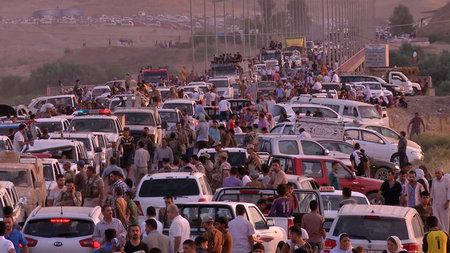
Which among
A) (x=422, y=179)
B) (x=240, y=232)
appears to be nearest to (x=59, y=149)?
(x=422, y=179)

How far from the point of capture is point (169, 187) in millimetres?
22203

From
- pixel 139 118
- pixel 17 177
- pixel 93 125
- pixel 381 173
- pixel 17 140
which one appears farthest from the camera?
pixel 139 118

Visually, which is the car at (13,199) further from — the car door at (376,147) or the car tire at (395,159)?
the car door at (376,147)

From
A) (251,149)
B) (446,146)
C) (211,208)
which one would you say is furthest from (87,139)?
(446,146)

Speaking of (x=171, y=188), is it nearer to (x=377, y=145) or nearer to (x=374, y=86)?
(x=377, y=145)

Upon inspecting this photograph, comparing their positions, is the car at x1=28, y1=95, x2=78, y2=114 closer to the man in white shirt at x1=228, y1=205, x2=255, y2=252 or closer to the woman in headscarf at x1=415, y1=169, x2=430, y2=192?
the woman in headscarf at x1=415, y1=169, x2=430, y2=192

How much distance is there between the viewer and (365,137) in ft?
127

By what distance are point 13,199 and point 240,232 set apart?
516 centimetres

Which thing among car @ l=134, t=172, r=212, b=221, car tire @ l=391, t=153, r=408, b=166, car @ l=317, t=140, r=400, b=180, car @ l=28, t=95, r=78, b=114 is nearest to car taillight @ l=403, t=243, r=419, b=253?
car @ l=134, t=172, r=212, b=221

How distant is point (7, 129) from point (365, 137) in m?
11.4

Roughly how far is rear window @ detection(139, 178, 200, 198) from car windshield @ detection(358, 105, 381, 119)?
964 inches

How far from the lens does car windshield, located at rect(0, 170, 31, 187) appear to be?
915 inches

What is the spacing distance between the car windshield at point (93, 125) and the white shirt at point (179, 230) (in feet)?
59.1

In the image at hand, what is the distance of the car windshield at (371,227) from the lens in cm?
1730
